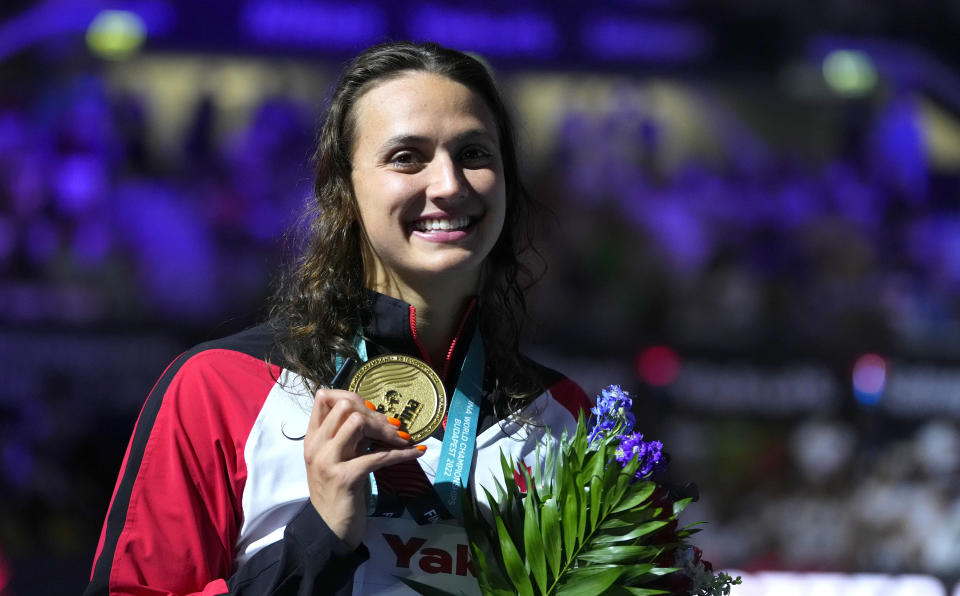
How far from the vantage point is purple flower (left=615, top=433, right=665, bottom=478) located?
1726mm

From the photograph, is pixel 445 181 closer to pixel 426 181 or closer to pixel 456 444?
pixel 426 181

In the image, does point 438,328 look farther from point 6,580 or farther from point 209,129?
point 209,129

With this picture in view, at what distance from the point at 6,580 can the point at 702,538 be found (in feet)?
16.8

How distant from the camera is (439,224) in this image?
1838 mm

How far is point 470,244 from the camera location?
6.12 ft

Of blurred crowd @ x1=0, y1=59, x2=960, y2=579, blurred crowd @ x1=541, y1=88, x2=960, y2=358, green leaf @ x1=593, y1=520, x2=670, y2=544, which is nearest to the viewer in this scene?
green leaf @ x1=593, y1=520, x2=670, y2=544

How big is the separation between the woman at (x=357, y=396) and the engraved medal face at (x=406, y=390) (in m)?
0.05

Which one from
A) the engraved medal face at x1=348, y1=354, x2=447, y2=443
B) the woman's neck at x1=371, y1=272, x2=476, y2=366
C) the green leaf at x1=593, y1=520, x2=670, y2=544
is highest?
the woman's neck at x1=371, y1=272, x2=476, y2=366

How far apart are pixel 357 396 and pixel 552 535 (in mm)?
344

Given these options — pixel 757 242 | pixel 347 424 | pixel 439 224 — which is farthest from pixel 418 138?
pixel 757 242

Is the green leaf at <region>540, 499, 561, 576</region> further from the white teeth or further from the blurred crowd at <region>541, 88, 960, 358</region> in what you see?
the blurred crowd at <region>541, 88, 960, 358</region>

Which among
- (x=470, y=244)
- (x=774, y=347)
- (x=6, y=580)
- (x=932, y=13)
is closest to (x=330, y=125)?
(x=470, y=244)

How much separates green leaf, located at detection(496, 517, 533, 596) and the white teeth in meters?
0.48

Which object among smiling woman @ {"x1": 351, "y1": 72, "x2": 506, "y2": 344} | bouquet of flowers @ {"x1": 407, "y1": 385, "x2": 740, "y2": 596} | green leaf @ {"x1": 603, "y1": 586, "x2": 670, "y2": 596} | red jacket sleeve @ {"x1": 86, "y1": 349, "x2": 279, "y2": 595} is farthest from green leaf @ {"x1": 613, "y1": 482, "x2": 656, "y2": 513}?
red jacket sleeve @ {"x1": 86, "y1": 349, "x2": 279, "y2": 595}
